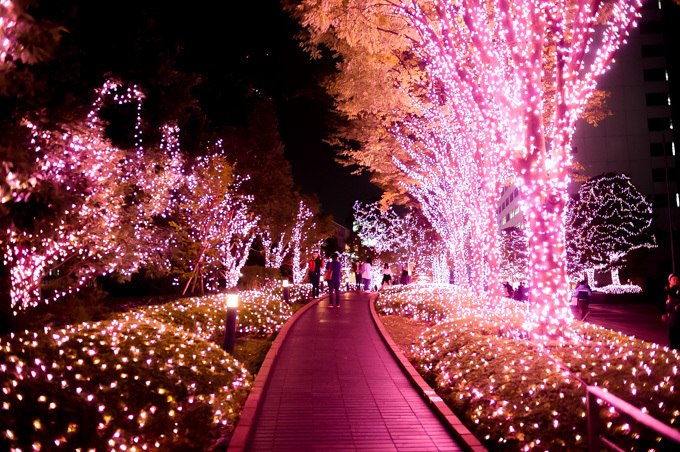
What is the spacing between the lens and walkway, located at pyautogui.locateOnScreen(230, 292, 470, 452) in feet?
16.9

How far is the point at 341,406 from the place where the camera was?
6277mm

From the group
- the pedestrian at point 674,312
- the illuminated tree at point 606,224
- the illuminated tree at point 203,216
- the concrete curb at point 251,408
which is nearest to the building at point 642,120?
the illuminated tree at point 606,224

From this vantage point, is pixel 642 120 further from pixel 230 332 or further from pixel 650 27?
pixel 230 332

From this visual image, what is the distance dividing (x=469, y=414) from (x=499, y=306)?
6.82 metres

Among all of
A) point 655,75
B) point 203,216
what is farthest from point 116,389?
point 655,75

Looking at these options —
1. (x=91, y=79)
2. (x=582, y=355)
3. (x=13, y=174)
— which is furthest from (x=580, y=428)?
(x=91, y=79)

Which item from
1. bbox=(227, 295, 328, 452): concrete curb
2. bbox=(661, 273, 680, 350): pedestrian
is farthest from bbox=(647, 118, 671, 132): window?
bbox=(227, 295, 328, 452): concrete curb

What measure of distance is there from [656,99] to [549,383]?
57.6 m

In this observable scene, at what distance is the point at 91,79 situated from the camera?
37.8 ft

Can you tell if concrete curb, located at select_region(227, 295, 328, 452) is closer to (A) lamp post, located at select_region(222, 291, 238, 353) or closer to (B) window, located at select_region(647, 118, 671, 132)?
(A) lamp post, located at select_region(222, 291, 238, 353)

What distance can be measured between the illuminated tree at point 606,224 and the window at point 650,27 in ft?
88.5

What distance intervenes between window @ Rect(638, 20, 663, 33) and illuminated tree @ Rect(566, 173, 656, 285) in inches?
1061

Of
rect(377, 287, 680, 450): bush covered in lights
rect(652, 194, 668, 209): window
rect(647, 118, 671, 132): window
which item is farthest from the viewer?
rect(647, 118, 671, 132): window

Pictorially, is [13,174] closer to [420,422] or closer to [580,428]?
[420,422]
